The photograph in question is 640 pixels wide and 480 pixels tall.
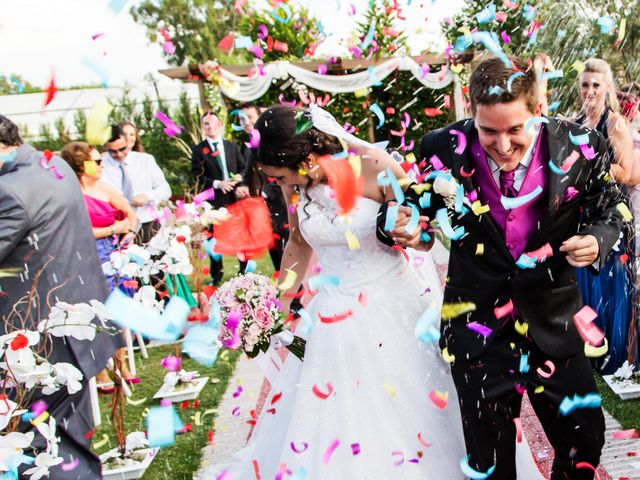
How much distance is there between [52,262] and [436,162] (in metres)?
2.07

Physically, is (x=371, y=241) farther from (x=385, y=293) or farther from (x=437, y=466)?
(x=437, y=466)

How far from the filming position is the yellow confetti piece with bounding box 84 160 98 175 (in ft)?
17.3

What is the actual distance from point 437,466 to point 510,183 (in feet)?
3.98

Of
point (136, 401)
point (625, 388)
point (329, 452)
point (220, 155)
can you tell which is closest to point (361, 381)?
point (329, 452)

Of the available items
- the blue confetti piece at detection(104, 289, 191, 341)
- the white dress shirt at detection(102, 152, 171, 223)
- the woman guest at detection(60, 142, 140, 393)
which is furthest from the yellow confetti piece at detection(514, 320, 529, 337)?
the white dress shirt at detection(102, 152, 171, 223)

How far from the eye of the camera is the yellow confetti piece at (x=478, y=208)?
2316mm

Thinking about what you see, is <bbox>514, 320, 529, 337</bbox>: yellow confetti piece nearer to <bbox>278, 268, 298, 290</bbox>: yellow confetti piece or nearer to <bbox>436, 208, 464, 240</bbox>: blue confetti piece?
<bbox>436, 208, 464, 240</bbox>: blue confetti piece

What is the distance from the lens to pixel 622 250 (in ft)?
14.1

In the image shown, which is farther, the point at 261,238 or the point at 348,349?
the point at 261,238

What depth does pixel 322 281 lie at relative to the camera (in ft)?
10.5

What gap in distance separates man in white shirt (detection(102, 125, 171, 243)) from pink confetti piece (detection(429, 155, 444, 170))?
15.0ft

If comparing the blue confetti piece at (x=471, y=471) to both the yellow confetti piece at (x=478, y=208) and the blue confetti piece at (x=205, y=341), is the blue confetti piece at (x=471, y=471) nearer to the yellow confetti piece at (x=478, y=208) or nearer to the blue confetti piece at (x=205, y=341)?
the yellow confetti piece at (x=478, y=208)

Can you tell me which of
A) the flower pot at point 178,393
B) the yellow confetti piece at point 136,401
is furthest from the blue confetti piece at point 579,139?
the yellow confetti piece at point 136,401

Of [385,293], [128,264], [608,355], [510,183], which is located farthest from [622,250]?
[128,264]
